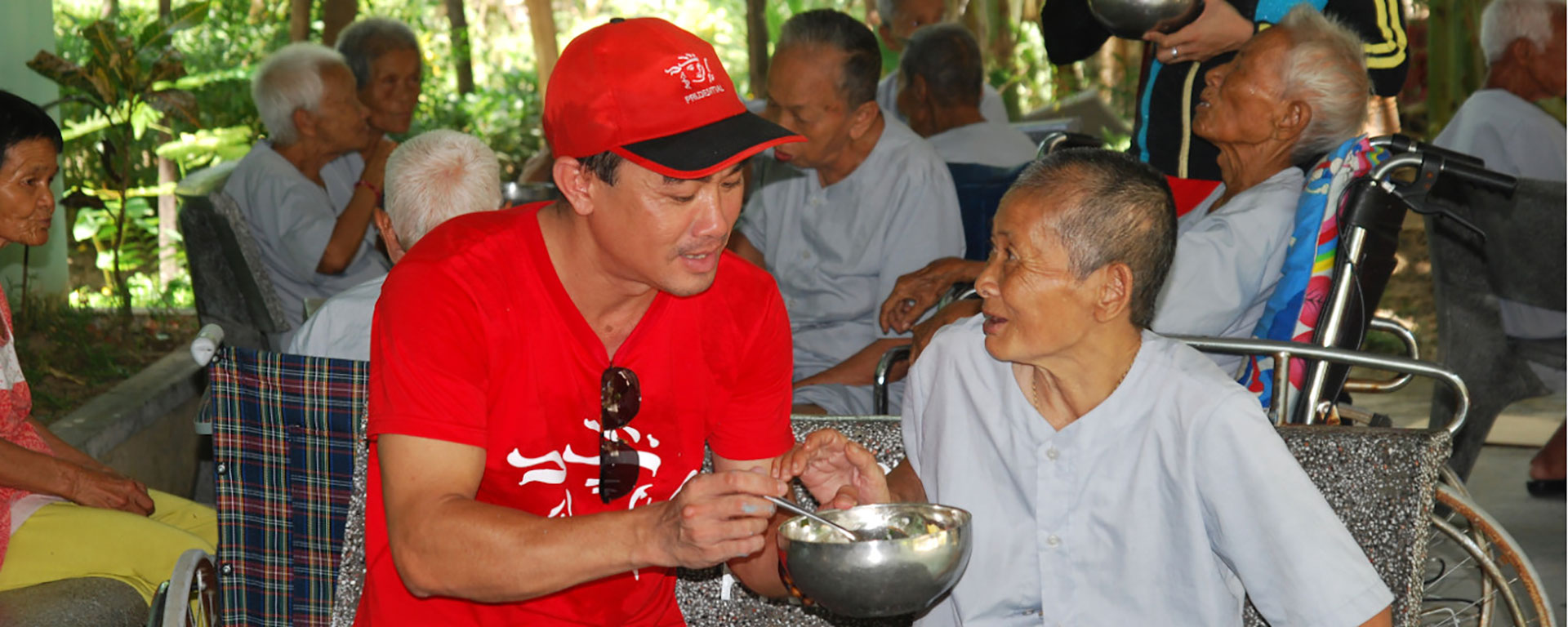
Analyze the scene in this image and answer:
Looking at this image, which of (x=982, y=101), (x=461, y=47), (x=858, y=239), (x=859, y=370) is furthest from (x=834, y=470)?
(x=461, y=47)

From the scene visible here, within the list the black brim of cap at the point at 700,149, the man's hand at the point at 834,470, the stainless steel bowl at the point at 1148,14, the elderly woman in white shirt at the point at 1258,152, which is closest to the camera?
the black brim of cap at the point at 700,149

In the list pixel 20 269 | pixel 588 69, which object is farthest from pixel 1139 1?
pixel 20 269

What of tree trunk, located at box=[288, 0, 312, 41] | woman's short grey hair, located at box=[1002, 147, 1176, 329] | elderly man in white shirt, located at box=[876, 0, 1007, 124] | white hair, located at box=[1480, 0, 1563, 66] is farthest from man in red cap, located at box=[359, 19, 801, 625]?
tree trunk, located at box=[288, 0, 312, 41]

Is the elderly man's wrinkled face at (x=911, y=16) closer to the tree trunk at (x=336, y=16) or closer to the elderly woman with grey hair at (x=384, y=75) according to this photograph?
the elderly woman with grey hair at (x=384, y=75)

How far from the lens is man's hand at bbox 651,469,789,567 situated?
5.19 ft

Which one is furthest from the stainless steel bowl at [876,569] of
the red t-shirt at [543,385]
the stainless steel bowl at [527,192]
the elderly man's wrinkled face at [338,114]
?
the elderly man's wrinkled face at [338,114]

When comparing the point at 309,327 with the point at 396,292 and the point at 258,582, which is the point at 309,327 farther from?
the point at 396,292

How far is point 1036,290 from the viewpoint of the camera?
211 centimetres

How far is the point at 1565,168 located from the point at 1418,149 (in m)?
2.77

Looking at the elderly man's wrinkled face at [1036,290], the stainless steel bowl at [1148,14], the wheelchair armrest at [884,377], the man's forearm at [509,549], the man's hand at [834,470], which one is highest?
the stainless steel bowl at [1148,14]

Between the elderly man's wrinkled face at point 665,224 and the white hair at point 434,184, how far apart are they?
1.16 m

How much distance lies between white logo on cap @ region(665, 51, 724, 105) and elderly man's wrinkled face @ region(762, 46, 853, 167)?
211 cm

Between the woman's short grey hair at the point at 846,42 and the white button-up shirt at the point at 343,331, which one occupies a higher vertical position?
the woman's short grey hair at the point at 846,42

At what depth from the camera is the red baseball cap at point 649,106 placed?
1.81 m
